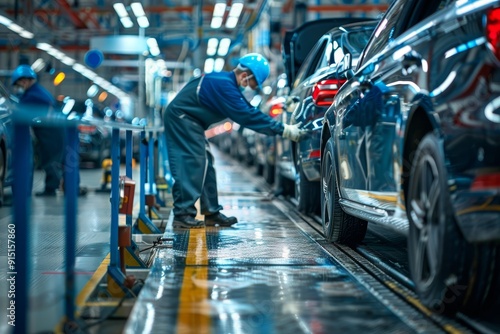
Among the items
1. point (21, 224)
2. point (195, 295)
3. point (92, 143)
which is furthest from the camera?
point (92, 143)

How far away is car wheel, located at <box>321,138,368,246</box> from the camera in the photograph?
295 inches

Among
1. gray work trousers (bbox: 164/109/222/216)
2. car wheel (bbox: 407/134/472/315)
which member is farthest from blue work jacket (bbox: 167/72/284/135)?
car wheel (bbox: 407/134/472/315)

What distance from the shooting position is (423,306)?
16.1ft

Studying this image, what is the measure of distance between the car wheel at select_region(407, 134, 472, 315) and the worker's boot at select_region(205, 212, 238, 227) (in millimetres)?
4790

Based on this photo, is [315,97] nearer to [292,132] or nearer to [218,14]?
[292,132]

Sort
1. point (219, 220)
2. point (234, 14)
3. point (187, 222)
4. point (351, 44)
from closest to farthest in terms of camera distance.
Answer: point (351, 44), point (187, 222), point (219, 220), point (234, 14)

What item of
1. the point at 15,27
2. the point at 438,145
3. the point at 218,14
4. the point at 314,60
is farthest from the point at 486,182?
the point at 218,14

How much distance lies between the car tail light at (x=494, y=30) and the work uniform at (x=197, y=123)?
5533mm

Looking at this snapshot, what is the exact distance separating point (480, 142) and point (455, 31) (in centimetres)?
66

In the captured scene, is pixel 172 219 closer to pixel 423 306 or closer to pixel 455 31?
pixel 423 306

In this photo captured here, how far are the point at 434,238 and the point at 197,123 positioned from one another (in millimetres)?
5439

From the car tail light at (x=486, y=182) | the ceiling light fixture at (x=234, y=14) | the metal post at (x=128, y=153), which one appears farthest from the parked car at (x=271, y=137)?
the car tail light at (x=486, y=182)

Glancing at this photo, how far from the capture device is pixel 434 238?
14.4ft

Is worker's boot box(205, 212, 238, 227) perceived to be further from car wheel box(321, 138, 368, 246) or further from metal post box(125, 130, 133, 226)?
metal post box(125, 130, 133, 226)
